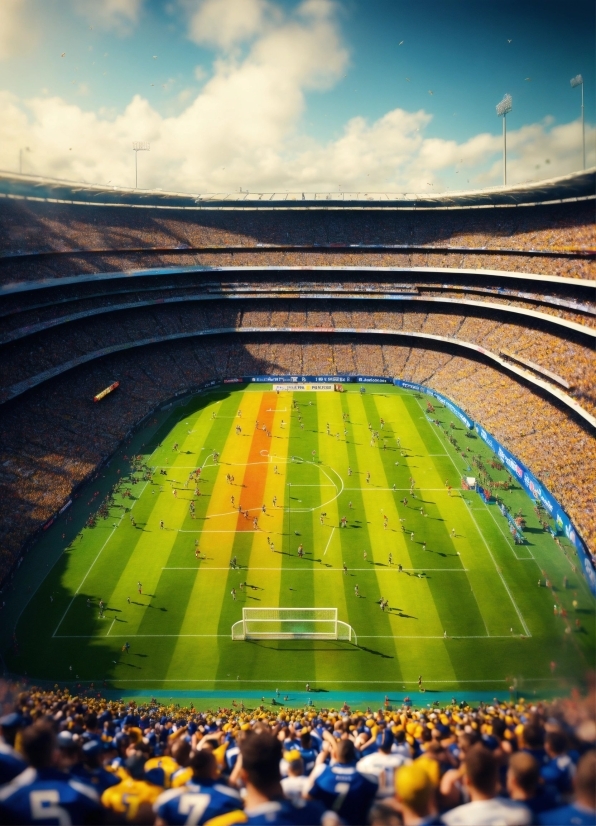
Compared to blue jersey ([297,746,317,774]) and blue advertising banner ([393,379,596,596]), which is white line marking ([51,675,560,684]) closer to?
blue advertising banner ([393,379,596,596])

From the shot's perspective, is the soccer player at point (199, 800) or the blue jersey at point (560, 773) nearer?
the soccer player at point (199, 800)

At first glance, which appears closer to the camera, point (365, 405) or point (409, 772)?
point (409, 772)

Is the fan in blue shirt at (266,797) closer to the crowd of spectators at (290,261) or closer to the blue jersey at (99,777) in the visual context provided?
the blue jersey at (99,777)

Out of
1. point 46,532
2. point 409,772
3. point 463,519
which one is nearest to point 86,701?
point 46,532

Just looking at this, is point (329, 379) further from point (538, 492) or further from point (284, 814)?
point (284, 814)

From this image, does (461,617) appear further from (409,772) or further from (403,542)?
(409,772)

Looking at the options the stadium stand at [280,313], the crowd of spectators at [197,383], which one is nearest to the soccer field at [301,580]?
the crowd of spectators at [197,383]

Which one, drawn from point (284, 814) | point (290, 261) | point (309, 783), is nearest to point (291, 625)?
point (309, 783)
